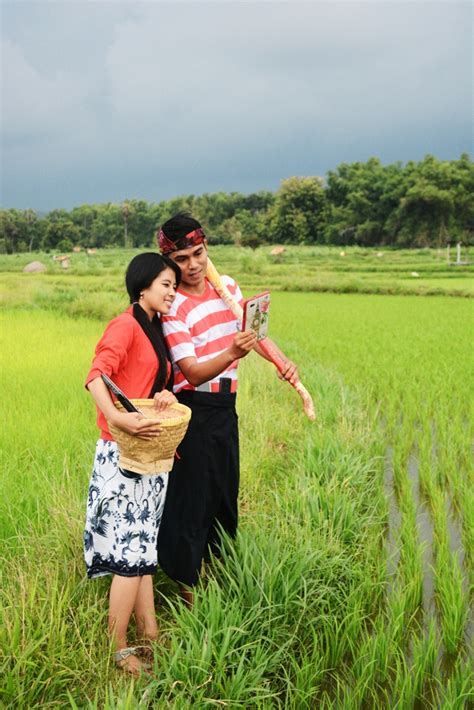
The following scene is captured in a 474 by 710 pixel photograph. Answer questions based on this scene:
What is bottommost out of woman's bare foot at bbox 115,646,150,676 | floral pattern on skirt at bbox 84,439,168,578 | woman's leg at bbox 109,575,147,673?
woman's bare foot at bbox 115,646,150,676

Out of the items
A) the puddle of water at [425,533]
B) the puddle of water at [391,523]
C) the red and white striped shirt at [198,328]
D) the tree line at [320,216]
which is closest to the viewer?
the red and white striped shirt at [198,328]

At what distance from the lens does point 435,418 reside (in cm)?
484

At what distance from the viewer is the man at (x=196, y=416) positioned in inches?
78.8

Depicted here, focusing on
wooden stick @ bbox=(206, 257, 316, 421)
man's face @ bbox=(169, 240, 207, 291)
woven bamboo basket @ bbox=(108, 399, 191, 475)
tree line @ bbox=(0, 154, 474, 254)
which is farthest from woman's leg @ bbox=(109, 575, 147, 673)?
tree line @ bbox=(0, 154, 474, 254)

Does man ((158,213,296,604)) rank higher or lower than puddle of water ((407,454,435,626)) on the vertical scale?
higher

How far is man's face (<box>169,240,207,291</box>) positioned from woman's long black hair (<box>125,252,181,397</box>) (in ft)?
0.24

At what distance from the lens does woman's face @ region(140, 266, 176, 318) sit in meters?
1.88

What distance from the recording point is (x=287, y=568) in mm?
2182

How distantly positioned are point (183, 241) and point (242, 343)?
369mm

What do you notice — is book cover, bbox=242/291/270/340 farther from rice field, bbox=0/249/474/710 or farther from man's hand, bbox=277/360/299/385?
rice field, bbox=0/249/474/710

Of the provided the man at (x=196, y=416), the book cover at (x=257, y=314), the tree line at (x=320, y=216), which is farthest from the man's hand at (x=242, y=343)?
the tree line at (x=320, y=216)

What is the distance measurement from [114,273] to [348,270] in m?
7.23

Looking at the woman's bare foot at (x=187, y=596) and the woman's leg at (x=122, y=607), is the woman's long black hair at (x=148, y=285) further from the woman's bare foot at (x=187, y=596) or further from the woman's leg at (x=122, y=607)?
the woman's bare foot at (x=187, y=596)

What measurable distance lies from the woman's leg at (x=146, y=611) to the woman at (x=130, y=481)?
39 mm
